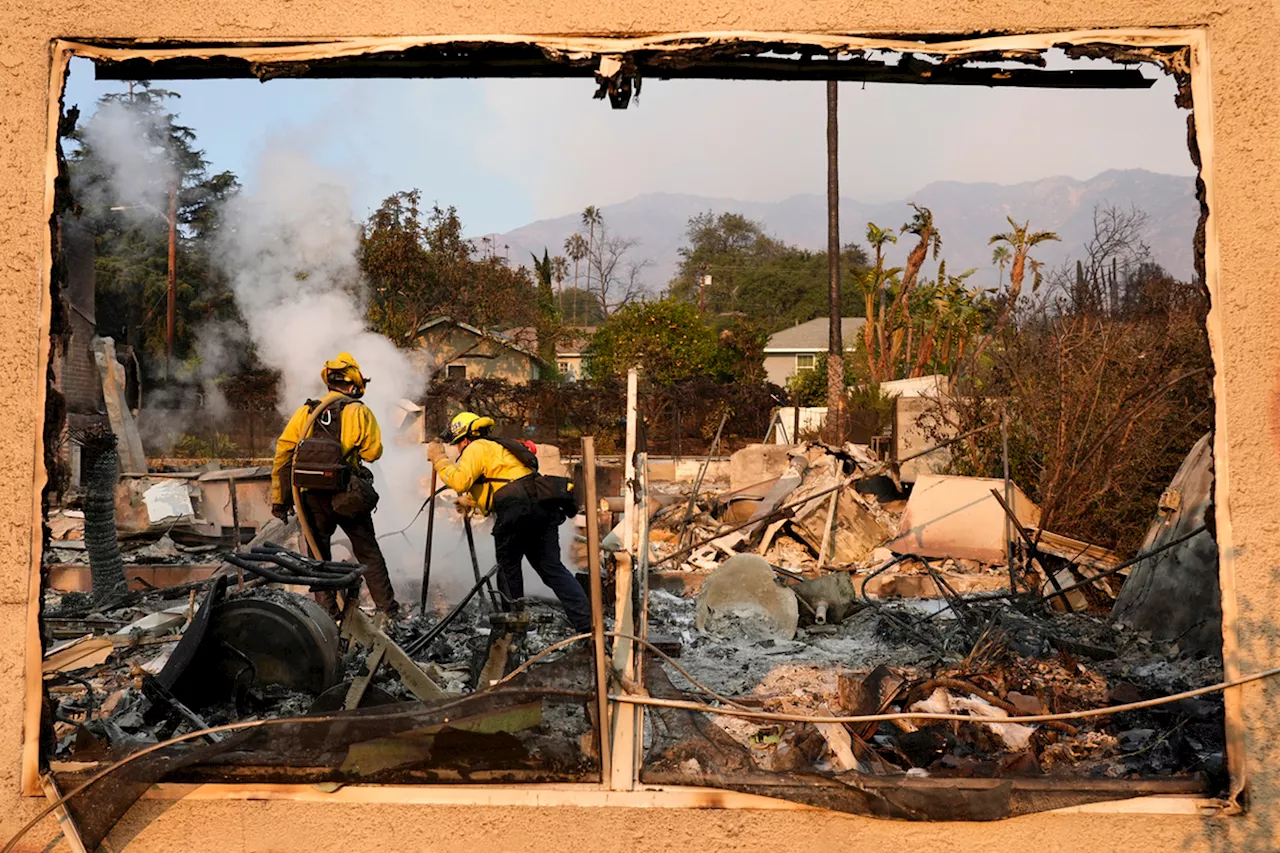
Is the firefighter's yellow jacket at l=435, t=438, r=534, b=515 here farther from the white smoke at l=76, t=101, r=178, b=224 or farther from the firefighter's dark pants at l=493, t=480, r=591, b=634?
the white smoke at l=76, t=101, r=178, b=224

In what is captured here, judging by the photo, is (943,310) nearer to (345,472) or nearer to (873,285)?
(873,285)

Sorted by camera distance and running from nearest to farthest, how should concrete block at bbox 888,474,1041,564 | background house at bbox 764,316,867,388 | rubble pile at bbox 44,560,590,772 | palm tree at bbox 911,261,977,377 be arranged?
1. rubble pile at bbox 44,560,590,772
2. concrete block at bbox 888,474,1041,564
3. palm tree at bbox 911,261,977,377
4. background house at bbox 764,316,867,388

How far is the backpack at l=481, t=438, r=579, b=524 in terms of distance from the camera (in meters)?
6.37

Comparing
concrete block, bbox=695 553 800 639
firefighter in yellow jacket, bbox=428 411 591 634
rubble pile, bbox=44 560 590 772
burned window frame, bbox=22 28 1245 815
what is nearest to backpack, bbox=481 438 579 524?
firefighter in yellow jacket, bbox=428 411 591 634

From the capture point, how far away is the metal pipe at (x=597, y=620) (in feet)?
8.70

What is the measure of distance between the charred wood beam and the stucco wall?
4.3 inches

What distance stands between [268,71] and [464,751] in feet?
6.97

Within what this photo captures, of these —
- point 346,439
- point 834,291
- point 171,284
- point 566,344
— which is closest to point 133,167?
point 171,284

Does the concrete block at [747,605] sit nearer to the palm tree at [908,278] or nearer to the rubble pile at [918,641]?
the rubble pile at [918,641]

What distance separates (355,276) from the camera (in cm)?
2794

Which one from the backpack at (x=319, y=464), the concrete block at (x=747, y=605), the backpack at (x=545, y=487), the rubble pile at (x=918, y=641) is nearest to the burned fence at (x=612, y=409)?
the rubble pile at (x=918, y=641)

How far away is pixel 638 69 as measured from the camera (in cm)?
295

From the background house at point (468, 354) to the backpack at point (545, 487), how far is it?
2301 centimetres

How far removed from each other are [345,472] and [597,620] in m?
4.44
